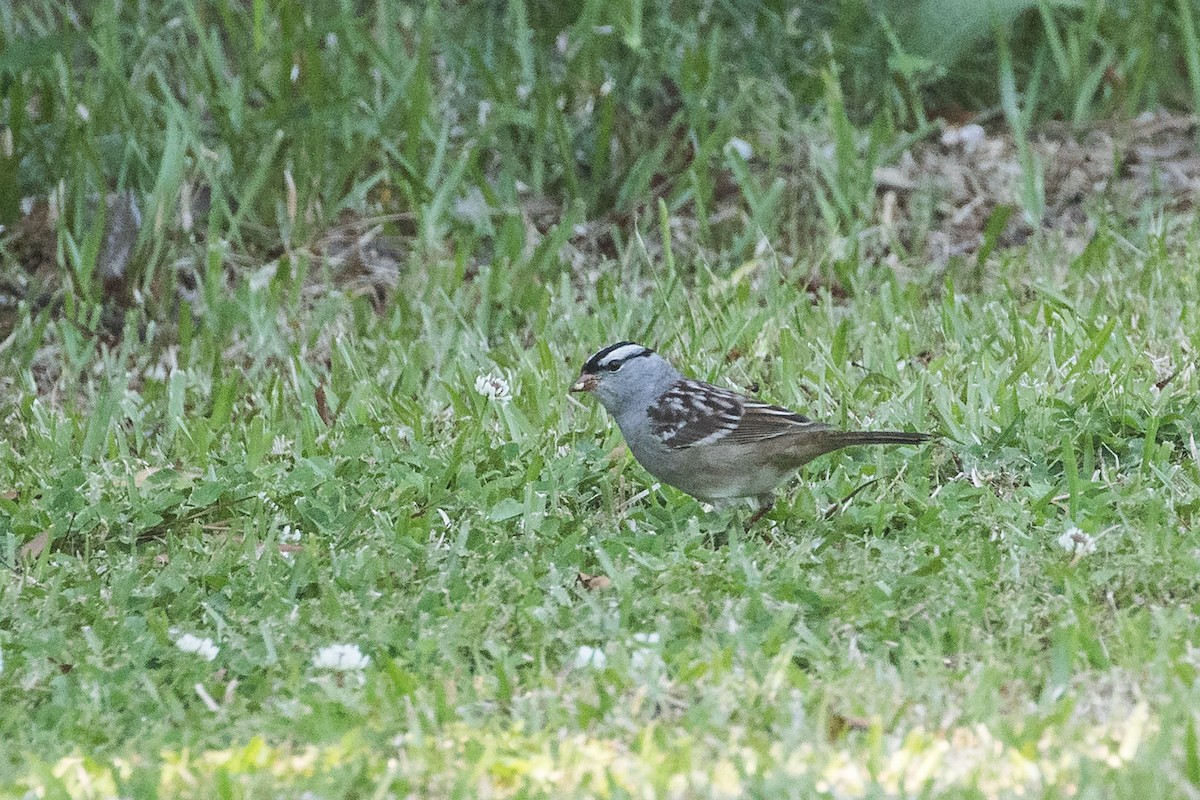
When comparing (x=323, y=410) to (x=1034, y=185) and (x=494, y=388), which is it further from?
(x=1034, y=185)

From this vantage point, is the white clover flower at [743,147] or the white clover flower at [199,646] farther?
the white clover flower at [743,147]

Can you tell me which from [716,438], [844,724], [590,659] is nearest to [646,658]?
[590,659]

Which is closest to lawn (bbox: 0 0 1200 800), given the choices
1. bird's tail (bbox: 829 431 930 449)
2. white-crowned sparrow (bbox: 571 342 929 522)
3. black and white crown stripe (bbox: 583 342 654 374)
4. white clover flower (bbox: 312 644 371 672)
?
white clover flower (bbox: 312 644 371 672)

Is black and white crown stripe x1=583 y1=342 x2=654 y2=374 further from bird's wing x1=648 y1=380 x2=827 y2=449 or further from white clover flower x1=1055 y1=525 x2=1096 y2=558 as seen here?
white clover flower x1=1055 y1=525 x2=1096 y2=558

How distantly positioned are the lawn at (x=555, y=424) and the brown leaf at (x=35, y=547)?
0.02 metres

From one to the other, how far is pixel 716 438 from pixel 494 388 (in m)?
1.42

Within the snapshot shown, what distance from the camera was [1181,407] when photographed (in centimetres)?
570

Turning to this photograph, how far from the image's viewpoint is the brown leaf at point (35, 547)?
517 centimetres

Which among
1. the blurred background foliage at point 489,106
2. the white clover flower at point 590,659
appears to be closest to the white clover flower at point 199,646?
the white clover flower at point 590,659

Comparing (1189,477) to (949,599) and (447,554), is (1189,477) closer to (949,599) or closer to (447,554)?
(949,599)

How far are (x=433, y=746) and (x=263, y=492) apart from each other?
6.95 ft

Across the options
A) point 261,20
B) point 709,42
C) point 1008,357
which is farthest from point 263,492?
point 709,42

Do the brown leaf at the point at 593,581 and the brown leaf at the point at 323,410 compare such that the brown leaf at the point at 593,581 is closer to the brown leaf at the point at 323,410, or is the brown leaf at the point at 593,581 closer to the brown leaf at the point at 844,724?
the brown leaf at the point at 844,724

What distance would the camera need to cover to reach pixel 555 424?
20.1 feet
